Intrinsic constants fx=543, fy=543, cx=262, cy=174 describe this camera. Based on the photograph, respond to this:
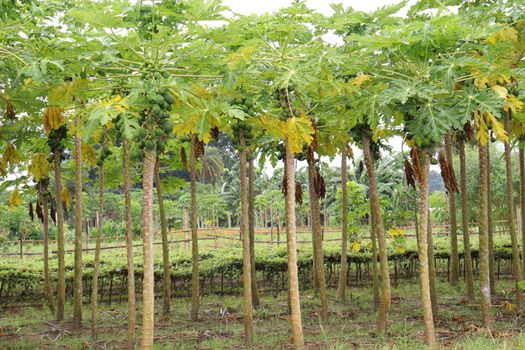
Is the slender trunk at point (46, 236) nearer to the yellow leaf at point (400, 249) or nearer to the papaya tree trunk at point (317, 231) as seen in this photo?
the papaya tree trunk at point (317, 231)

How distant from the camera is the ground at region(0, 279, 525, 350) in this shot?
24.8 feet

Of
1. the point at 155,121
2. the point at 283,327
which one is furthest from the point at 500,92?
the point at 283,327

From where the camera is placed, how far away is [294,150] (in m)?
6.49

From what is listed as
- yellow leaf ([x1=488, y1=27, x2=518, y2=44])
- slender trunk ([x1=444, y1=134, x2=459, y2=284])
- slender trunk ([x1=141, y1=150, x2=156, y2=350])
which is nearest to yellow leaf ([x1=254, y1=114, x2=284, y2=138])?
slender trunk ([x1=141, y1=150, x2=156, y2=350])

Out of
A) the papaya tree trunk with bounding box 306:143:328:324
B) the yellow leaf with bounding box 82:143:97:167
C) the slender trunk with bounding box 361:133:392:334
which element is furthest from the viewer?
the papaya tree trunk with bounding box 306:143:328:324

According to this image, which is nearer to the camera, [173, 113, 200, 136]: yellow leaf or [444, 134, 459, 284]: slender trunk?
[173, 113, 200, 136]: yellow leaf

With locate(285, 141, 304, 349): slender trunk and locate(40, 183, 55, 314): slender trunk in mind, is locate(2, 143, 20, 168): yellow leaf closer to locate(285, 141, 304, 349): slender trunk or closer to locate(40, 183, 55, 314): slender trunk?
locate(40, 183, 55, 314): slender trunk

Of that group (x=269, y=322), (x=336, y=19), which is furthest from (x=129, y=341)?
(x=336, y=19)

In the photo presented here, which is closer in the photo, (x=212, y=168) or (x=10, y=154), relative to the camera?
(x=10, y=154)

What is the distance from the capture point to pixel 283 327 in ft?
29.9

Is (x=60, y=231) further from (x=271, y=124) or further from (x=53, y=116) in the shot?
(x=271, y=124)

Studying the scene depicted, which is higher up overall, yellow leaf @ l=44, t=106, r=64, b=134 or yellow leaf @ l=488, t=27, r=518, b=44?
yellow leaf @ l=488, t=27, r=518, b=44

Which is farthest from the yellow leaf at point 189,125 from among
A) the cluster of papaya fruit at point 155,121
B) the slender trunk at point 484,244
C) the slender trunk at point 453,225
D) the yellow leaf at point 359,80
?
the slender trunk at point 453,225

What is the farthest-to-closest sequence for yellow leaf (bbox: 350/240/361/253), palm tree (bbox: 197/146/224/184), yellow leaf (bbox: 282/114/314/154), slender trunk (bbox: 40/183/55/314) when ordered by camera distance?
palm tree (bbox: 197/146/224/184), yellow leaf (bbox: 350/240/361/253), slender trunk (bbox: 40/183/55/314), yellow leaf (bbox: 282/114/314/154)
